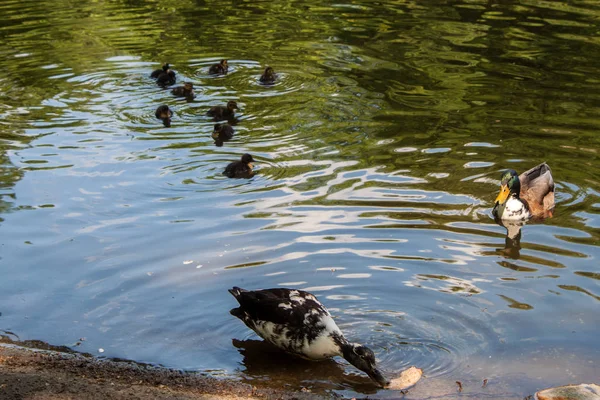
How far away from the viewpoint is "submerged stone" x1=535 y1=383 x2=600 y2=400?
6281mm

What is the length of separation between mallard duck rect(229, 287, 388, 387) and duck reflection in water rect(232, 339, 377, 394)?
121 millimetres

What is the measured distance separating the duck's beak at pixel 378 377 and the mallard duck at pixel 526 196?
404 centimetres

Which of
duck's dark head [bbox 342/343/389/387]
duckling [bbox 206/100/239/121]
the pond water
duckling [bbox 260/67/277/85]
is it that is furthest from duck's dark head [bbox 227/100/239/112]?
duck's dark head [bbox 342/343/389/387]

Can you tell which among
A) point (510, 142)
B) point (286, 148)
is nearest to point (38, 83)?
point (286, 148)

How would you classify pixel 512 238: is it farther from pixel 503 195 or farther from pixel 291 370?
pixel 291 370

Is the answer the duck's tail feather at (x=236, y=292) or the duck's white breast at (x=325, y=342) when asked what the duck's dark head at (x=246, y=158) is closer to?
the duck's tail feather at (x=236, y=292)

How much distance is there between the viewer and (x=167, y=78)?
1585 centimetres

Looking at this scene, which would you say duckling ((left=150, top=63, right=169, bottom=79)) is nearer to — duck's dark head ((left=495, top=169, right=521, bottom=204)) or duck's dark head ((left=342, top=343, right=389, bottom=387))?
duck's dark head ((left=495, top=169, right=521, bottom=204))

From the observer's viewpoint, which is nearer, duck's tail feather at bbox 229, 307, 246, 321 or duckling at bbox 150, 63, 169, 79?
duck's tail feather at bbox 229, 307, 246, 321

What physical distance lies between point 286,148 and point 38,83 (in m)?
6.58

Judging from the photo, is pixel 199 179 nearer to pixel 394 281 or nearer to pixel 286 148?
pixel 286 148

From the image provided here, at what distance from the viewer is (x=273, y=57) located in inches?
712

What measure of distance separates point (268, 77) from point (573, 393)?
34.3ft

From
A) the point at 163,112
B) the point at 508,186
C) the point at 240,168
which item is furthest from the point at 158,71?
the point at 508,186
